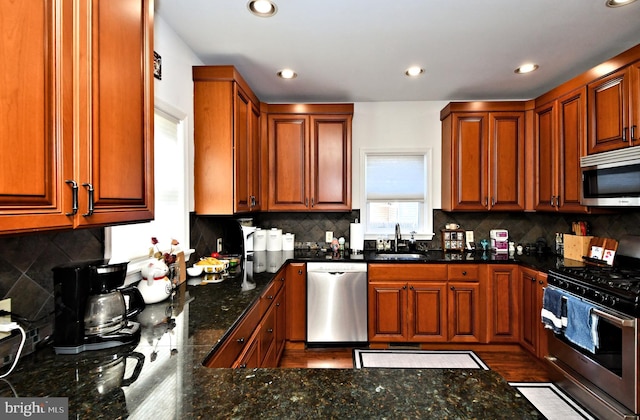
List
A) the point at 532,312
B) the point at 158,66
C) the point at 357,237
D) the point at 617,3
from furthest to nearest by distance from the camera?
the point at 357,237, the point at 532,312, the point at 158,66, the point at 617,3

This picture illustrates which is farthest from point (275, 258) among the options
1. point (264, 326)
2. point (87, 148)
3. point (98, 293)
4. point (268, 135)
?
point (87, 148)

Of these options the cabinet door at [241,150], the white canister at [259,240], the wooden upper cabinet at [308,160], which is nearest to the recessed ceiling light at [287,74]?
the cabinet door at [241,150]

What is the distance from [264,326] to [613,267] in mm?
2748

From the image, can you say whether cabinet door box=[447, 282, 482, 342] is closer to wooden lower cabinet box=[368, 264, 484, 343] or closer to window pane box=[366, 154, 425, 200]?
wooden lower cabinet box=[368, 264, 484, 343]

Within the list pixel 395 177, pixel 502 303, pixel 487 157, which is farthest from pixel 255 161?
pixel 502 303

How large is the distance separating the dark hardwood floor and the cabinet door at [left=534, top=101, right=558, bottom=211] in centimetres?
143

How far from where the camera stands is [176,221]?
238cm

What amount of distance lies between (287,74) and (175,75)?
3.42ft

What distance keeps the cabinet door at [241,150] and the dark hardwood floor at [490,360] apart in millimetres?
1459

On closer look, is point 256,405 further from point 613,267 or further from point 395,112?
point 395,112

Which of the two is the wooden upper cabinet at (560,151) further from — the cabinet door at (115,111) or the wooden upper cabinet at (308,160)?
the cabinet door at (115,111)

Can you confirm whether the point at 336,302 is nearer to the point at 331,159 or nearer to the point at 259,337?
the point at 259,337

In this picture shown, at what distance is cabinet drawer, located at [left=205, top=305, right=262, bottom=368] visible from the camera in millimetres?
1286

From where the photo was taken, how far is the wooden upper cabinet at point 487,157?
3422mm
